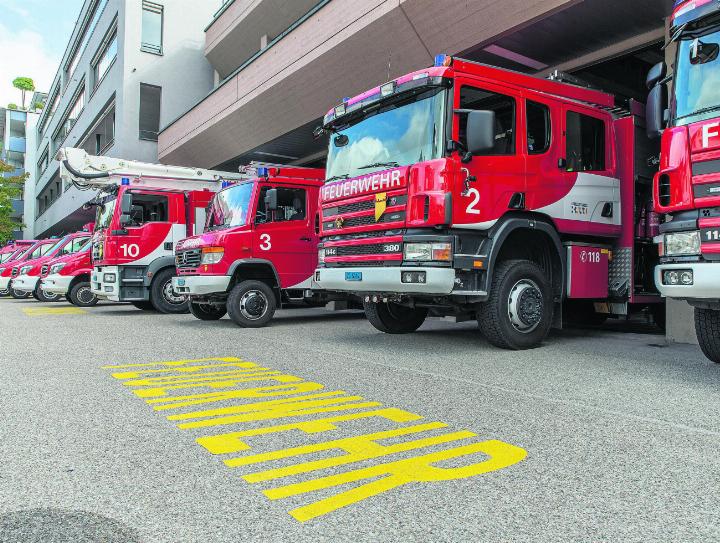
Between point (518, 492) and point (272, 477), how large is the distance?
113 centimetres

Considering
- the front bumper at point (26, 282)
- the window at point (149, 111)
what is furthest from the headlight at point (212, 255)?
the window at point (149, 111)

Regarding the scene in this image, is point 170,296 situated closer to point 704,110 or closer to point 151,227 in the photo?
point 151,227

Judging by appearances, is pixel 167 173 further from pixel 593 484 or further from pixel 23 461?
pixel 593 484

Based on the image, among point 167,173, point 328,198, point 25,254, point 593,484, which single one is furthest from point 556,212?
point 25,254

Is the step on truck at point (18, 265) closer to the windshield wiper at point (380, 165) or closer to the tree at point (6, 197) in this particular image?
the windshield wiper at point (380, 165)

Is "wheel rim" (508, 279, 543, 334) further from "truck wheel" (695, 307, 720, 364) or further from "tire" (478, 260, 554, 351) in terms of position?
"truck wheel" (695, 307, 720, 364)

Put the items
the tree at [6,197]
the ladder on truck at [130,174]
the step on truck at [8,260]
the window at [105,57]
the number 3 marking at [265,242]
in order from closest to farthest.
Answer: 1. the number 3 marking at [265,242]
2. the ladder on truck at [130,174]
3. the step on truck at [8,260]
4. the window at [105,57]
5. the tree at [6,197]

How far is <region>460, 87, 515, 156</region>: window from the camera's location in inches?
259

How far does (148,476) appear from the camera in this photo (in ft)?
9.55

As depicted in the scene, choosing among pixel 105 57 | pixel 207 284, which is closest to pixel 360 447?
pixel 207 284

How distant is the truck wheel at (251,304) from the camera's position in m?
9.83

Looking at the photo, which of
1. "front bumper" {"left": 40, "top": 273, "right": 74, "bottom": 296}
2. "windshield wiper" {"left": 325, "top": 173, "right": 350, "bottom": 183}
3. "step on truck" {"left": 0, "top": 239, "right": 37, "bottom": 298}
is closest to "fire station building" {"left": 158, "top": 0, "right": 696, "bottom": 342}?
"windshield wiper" {"left": 325, "top": 173, "right": 350, "bottom": 183}

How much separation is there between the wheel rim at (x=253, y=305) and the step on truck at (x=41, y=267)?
8952 millimetres

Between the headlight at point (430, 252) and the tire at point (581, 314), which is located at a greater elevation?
the headlight at point (430, 252)
